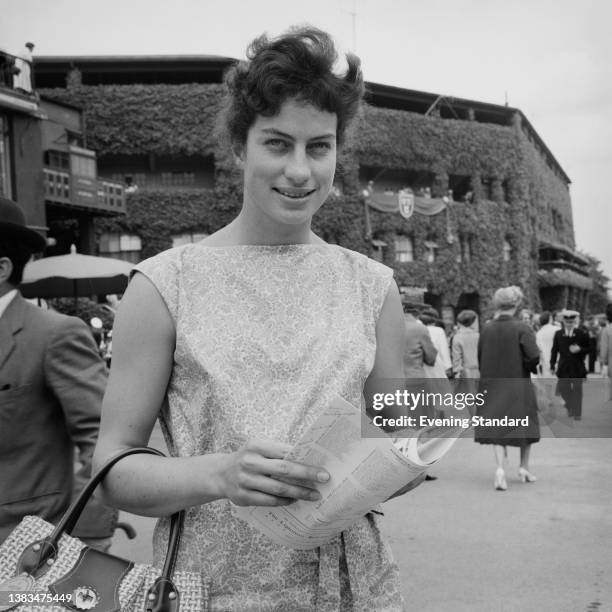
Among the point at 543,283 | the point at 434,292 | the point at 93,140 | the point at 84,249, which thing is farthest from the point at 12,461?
the point at 543,283

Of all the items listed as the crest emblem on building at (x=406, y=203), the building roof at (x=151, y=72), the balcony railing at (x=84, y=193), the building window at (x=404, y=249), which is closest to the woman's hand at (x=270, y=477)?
the balcony railing at (x=84, y=193)

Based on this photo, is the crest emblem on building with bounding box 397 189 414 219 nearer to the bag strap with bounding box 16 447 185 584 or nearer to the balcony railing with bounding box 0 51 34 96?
the balcony railing with bounding box 0 51 34 96

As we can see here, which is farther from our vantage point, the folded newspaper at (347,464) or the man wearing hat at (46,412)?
the man wearing hat at (46,412)

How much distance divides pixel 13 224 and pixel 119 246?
→ 101 ft

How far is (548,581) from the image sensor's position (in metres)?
4.33

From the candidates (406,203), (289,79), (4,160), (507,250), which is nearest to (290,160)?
(289,79)

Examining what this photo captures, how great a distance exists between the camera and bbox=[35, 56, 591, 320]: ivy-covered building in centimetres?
3325

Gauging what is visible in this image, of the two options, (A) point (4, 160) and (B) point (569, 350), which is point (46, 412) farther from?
(A) point (4, 160)

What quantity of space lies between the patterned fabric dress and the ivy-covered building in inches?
1148

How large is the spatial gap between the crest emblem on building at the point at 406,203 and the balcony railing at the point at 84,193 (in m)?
13.6

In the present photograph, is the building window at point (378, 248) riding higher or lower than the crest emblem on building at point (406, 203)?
lower

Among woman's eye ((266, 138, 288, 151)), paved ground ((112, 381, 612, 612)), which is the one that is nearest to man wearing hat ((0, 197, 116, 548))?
woman's eye ((266, 138, 288, 151))

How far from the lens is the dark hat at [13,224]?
8.95 feet

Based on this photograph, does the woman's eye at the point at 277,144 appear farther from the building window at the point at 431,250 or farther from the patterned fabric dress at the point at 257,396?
the building window at the point at 431,250
